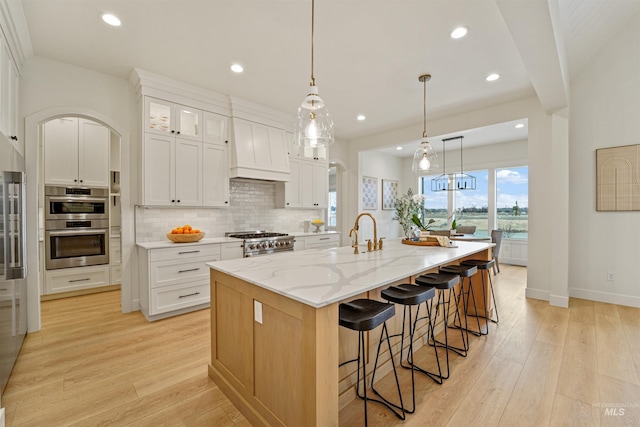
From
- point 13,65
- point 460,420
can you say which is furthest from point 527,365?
point 13,65

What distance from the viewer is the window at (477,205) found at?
712cm

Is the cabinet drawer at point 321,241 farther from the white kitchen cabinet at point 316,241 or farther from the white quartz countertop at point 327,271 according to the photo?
the white quartz countertop at point 327,271

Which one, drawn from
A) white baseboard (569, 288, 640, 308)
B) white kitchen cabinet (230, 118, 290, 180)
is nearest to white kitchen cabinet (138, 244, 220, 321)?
white kitchen cabinet (230, 118, 290, 180)

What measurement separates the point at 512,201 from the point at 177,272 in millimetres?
7248

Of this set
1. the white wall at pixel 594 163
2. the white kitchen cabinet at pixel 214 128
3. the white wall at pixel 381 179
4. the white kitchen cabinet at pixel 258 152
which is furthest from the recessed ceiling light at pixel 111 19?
the white wall at pixel 594 163

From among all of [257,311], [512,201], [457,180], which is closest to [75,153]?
[257,311]

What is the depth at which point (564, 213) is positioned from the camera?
374 cm

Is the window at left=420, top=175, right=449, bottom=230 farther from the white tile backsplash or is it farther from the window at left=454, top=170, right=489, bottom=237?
the white tile backsplash

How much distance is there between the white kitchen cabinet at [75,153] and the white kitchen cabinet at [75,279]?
4.15 feet

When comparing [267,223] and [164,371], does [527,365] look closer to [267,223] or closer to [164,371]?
[164,371]

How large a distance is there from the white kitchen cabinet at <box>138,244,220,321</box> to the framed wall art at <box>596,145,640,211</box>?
5.24m

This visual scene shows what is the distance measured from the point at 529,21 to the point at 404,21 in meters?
0.95

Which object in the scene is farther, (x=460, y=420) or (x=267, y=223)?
(x=267, y=223)

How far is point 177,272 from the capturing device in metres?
3.42
